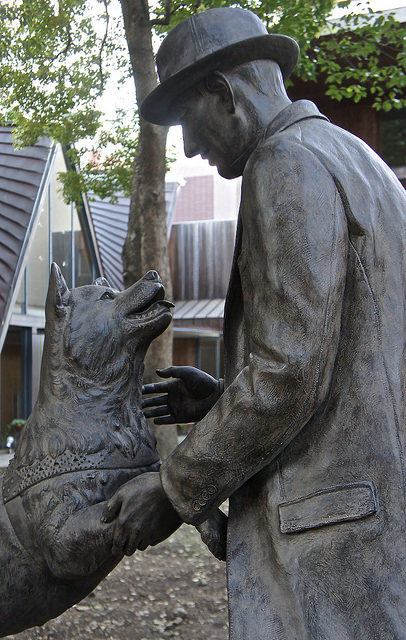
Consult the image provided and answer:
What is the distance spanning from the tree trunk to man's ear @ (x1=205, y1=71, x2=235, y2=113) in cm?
509

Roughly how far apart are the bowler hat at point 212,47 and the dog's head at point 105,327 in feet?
2.18

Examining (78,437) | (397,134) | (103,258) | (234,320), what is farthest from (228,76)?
(103,258)

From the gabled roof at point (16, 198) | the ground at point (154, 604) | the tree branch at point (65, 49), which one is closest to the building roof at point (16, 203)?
the gabled roof at point (16, 198)

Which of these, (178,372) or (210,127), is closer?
(210,127)

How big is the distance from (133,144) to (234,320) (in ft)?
23.9

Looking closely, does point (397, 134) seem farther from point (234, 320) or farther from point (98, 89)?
point (234, 320)

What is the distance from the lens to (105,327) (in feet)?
7.16

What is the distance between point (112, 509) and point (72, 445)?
335 millimetres

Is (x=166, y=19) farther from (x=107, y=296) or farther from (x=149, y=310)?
Answer: (x=149, y=310)

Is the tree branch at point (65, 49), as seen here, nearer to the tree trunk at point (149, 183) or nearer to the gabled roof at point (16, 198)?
the tree trunk at point (149, 183)

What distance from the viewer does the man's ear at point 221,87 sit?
1781 millimetres

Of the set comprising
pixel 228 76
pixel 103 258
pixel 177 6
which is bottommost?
pixel 103 258

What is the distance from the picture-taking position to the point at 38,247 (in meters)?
14.5

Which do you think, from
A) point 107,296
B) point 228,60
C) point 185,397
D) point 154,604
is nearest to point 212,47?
point 228,60
